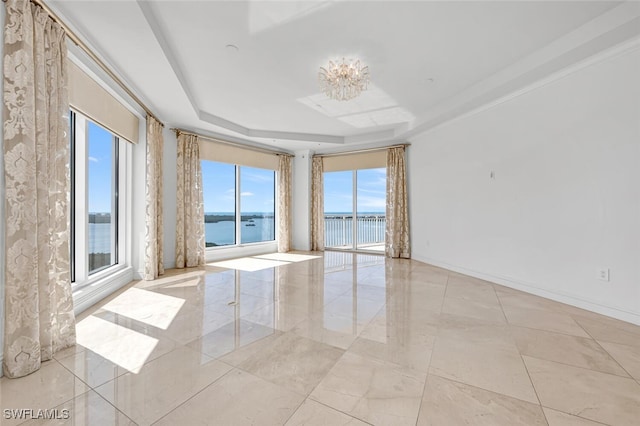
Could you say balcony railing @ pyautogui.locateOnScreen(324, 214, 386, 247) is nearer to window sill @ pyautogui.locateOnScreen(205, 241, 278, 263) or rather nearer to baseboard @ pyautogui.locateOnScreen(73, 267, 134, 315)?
window sill @ pyautogui.locateOnScreen(205, 241, 278, 263)

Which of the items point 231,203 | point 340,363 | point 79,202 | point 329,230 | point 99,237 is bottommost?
point 340,363

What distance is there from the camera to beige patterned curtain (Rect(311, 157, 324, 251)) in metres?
6.63

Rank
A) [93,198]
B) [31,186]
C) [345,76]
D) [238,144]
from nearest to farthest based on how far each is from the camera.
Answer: [31,186]
[345,76]
[93,198]
[238,144]

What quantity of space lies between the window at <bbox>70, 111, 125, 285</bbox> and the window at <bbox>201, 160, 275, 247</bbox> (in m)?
1.61

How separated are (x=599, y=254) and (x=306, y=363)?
324 centimetres

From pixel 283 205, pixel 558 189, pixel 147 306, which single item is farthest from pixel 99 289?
pixel 558 189

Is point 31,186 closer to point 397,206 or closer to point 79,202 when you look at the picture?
point 79,202

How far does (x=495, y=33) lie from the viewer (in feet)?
8.08

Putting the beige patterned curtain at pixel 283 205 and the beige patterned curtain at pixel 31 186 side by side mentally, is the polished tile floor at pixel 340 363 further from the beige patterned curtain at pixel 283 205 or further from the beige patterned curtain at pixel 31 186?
the beige patterned curtain at pixel 283 205

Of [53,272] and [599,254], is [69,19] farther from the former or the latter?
[599,254]

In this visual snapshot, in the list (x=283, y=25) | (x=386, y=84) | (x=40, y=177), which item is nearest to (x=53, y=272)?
(x=40, y=177)

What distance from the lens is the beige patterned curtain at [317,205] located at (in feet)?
21.7

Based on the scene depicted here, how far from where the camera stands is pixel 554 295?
3.03 metres

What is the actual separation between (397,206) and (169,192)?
462 cm
